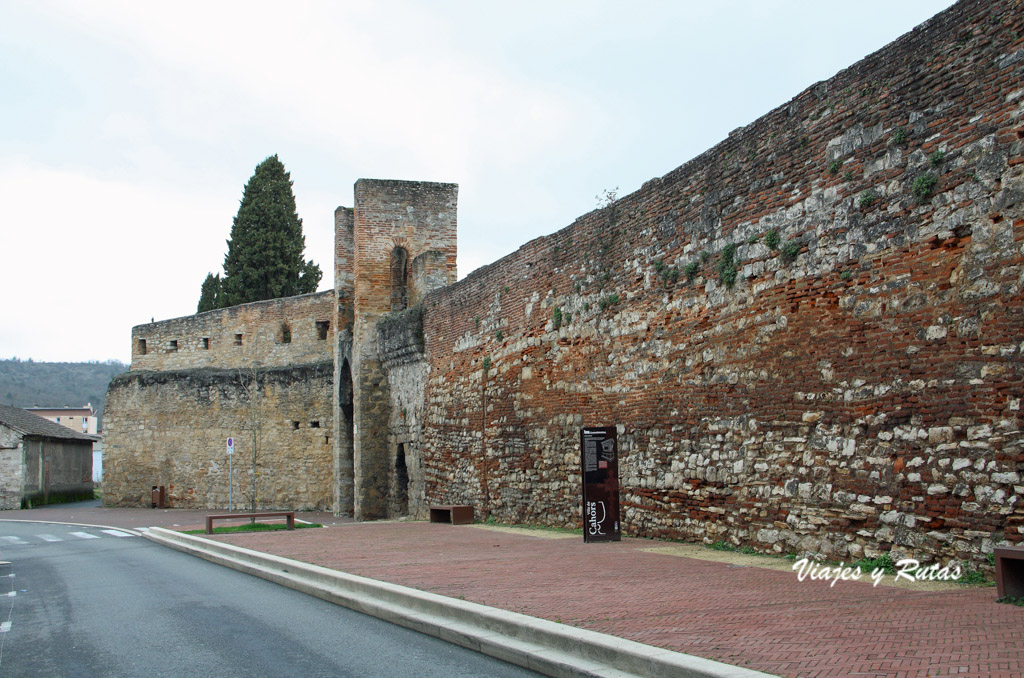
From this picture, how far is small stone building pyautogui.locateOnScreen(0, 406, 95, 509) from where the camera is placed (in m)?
33.5

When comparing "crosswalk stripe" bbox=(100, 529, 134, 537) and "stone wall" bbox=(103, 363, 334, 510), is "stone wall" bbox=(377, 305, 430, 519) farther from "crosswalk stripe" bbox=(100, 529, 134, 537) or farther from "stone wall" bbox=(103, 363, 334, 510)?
"stone wall" bbox=(103, 363, 334, 510)

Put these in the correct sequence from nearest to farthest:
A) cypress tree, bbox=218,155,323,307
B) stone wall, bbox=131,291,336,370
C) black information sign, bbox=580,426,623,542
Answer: black information sign, bbox=580,426,623,542
stone wall, bbox=131,291,336,370
cypress tree, bbox=218,155,323,307

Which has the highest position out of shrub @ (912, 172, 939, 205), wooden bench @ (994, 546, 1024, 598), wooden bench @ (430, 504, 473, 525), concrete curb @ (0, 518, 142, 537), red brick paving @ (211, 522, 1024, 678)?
shrub @ (912, 172, 939, 205)

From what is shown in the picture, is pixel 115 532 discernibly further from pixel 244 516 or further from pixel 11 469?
pixel 11 469

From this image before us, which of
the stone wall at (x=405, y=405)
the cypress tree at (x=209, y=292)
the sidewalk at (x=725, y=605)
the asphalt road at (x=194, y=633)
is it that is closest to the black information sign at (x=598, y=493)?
the sidewalk at (x=725, y=605)

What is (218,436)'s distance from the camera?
28969 millimetres

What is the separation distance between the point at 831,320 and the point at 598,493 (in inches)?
167

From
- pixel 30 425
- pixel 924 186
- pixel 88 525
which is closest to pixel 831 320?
pixel 924 186

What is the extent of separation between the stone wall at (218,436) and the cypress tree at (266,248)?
1069 centimetres

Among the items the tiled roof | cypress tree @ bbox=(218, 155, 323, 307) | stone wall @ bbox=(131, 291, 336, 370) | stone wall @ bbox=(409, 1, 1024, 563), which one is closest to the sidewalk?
stone wall @ bbox=(409, 1, 1024, 563)

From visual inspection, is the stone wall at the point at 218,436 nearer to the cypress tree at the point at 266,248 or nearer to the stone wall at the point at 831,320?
the cypress tree at the point at 266,248

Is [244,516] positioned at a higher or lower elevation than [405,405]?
lower

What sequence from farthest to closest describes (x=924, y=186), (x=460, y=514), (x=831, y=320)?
1. (x=460, y=514)
2. (x=831, y=320)
3. (x=924, y=186)

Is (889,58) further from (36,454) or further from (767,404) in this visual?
(36,454)
